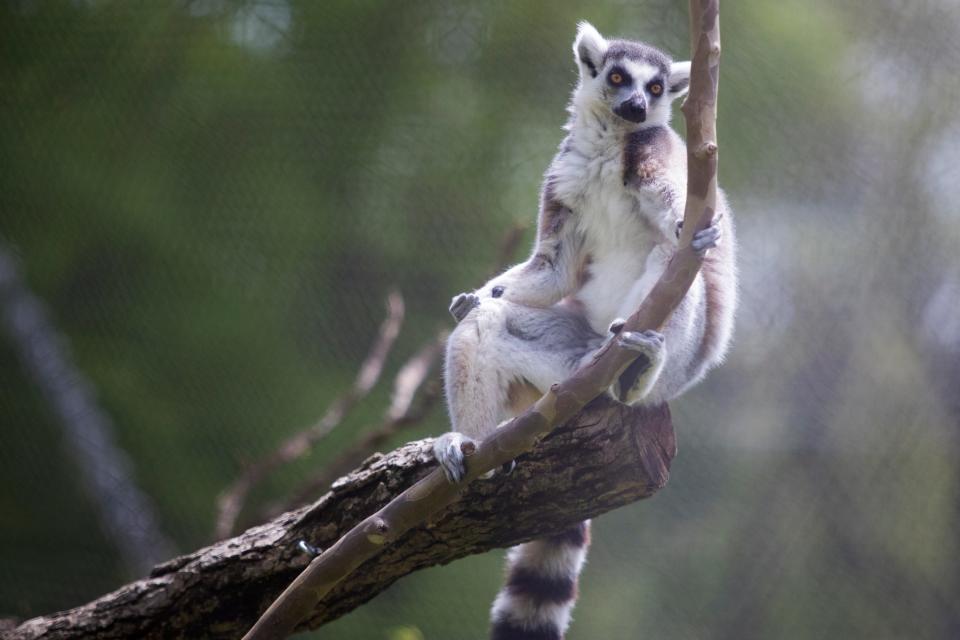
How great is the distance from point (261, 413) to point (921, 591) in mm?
2945

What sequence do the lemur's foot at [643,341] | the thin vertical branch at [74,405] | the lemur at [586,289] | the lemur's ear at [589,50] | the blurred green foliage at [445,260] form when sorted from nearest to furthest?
the lemur's foot at [643,341] → the lemur at [586,289] → the lemur's ear at [589,50] → the blurred green foliage at [445,260] → the thin vertical branch at [74,405]

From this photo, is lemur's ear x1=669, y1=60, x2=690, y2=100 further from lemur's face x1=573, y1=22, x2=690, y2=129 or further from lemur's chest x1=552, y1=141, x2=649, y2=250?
lemur's chest x1=552, y1=141, x2=649, y2=250

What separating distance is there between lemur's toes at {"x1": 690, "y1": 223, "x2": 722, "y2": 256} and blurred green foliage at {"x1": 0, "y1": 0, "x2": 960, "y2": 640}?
212 cm

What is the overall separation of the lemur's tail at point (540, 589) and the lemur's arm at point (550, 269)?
2.01ft

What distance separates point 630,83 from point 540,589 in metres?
1.33

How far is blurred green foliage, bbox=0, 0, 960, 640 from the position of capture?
3.89 m

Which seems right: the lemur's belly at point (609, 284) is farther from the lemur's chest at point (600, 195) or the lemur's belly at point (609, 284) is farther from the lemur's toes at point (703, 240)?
the lemur's toes at point (703, 240)

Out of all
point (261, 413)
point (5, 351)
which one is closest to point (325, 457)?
point (261, 413)

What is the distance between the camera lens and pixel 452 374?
7.52 feet

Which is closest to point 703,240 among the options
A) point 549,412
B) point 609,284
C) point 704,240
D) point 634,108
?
point 704,240

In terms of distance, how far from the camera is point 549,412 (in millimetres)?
1654

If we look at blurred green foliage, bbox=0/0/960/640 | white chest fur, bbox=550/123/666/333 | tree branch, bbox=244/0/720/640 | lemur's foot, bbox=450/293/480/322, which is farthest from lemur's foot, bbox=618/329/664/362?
blurred green foliage, bbox=0/0/960/640

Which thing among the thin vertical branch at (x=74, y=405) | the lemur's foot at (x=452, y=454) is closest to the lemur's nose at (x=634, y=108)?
the lemur's foot at (x=452, y=454)

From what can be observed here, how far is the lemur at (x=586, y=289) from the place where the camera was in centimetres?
224
